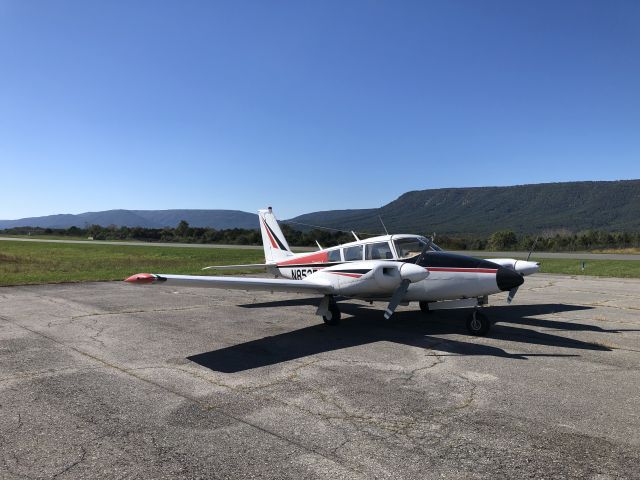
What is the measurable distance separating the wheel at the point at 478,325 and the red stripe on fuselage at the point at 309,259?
15.2ft

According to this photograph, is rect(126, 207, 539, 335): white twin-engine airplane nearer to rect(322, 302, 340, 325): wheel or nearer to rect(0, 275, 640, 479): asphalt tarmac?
rect(322, 302, 340, 325): wheel

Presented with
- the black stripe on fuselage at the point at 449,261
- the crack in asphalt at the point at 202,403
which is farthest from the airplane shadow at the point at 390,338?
the black stripe on fuselage at the point at 449,261

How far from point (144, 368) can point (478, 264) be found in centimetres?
792

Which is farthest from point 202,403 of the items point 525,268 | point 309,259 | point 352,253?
point 525,268

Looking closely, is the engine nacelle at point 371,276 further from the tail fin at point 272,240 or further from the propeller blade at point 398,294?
the tail fin at point 272,240

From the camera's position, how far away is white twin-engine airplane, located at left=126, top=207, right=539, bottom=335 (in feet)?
34.6

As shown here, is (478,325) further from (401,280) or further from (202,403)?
(202,403)

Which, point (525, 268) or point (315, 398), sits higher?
point (525, 268)

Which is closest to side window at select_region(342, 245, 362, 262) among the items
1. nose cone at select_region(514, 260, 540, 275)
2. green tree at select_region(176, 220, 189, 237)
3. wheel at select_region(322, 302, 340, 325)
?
wheel at select_region(322, 302, 340, 325)

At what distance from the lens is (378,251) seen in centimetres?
1220

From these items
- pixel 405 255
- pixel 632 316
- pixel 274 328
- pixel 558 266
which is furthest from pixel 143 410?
pixel 558 266

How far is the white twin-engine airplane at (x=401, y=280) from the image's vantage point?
10531mm

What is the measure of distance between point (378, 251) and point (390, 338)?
2530 mm

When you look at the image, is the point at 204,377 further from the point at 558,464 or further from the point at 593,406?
the point at 593,406
